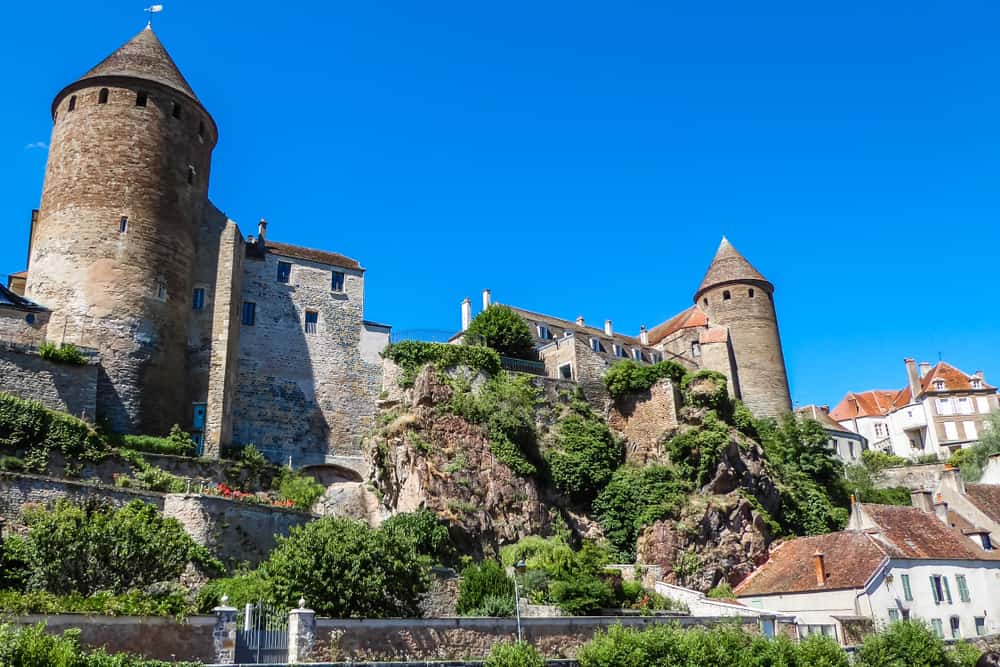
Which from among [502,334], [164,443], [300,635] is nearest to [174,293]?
[164,443]

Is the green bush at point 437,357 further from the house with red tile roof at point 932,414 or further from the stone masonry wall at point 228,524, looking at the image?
the house with red tile roof at point 932,414

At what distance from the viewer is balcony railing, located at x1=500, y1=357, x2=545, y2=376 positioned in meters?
42.4

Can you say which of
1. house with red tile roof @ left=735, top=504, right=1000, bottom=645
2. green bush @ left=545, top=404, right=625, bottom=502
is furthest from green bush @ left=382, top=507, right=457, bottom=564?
house with red tile roof @ left=735, top=504, right=1000, bottom=645

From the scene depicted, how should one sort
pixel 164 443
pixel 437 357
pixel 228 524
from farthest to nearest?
pixel 437 357 → pixel 164 443 → pixel 228 524

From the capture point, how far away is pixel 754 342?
55.2m

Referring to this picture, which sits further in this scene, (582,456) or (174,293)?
(582,456)

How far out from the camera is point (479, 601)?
28656 millimetres

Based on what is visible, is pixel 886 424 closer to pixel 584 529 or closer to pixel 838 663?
pixel 584 529

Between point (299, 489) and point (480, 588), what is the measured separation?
30.7 ft

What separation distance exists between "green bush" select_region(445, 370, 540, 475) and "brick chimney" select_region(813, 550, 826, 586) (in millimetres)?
11237

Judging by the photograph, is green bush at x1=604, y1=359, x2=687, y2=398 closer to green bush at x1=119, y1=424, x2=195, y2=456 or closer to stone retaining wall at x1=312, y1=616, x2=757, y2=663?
stone retaining wall at x1=312, y1=616, x2=757, y2=663

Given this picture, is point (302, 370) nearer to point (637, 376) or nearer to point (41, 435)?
point (41, 435)

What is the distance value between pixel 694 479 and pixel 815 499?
781cm

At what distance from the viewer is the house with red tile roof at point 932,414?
65750 millimetres
